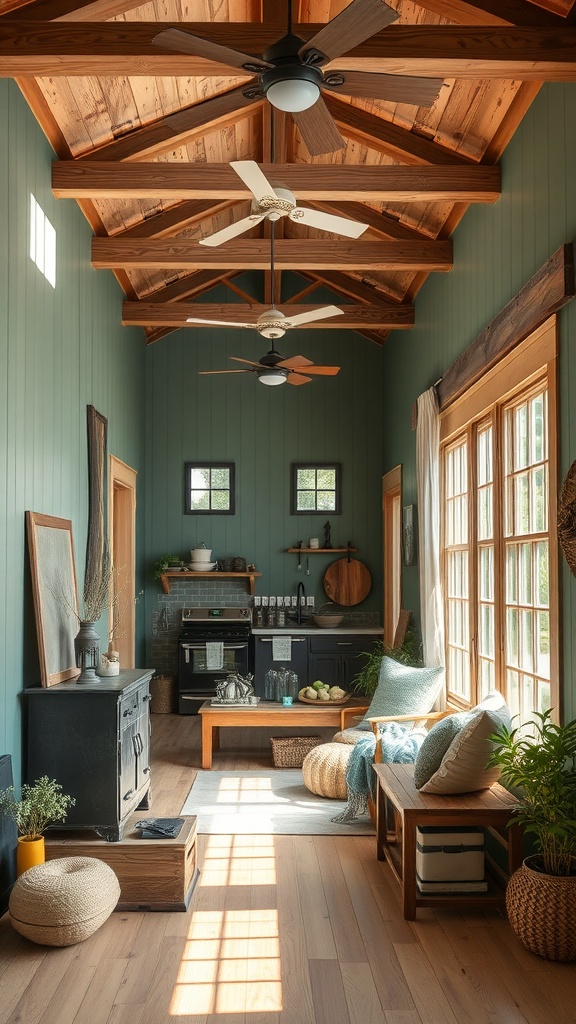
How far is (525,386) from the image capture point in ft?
14.6

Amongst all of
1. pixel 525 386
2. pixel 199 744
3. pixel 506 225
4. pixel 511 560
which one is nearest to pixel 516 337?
pixel 525 386

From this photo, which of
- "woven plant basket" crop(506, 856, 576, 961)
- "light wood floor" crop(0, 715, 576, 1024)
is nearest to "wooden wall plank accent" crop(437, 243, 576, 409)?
"woven plant basket" crop(506, 856, 576, 961)

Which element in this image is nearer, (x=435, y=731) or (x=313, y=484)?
(x=435, y=731)

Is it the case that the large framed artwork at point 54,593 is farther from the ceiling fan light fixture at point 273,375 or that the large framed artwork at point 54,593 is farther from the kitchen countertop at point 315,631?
the kitchen countertop at point 315,631

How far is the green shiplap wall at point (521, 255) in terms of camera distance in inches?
146

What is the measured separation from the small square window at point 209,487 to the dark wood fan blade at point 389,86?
692cm

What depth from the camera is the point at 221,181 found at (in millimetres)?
5387

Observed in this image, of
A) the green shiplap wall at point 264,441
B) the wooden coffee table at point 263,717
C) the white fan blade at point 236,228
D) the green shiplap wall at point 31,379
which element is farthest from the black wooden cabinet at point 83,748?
the green shiplap wall at point 264,441

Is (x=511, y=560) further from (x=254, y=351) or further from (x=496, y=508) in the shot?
(x=254, y=351)

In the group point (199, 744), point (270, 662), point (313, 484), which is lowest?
point (199, 744)

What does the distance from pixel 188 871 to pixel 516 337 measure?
2973 millimetres

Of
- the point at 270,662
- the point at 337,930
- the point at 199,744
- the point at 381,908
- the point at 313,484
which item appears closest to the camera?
the point at 337,930

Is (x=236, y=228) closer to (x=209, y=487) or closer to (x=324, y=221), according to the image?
(x=324, y=221)

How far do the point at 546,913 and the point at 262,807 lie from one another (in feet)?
8.85
